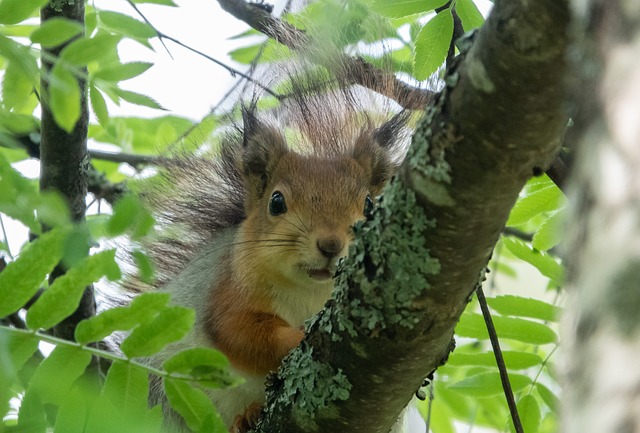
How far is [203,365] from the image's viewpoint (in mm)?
2018

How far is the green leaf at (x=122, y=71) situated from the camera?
2.50 metres

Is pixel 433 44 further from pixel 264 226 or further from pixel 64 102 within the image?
pixel 64 102

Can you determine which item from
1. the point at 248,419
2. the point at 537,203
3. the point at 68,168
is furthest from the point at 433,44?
the point at 68,168

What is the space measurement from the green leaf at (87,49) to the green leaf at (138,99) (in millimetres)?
318

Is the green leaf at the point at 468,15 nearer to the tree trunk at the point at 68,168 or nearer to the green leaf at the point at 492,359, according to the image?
the green leaf at the point at 492,359

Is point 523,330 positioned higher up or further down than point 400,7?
further down

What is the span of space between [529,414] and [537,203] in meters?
0.78

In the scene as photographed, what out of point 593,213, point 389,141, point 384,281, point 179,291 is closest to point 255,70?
point 389,141

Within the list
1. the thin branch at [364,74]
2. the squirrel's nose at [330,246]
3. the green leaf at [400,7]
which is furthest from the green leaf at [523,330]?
the green leaf at [400,7]

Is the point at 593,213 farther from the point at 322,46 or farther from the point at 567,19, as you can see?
the point at 322,46

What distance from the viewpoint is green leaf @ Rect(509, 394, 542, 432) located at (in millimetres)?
3021

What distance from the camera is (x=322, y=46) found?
12.5 feet

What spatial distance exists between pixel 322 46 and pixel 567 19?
2.46 meters

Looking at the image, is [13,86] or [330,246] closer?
[13,86]
